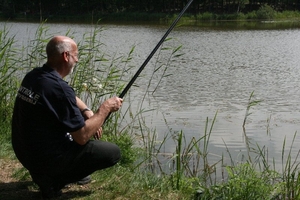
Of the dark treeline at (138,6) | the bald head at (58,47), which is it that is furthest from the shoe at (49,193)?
the dark treeline at (138,6)

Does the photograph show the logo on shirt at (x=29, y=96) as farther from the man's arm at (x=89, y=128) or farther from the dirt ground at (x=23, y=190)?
the dirt ground at (x=23, y=190)

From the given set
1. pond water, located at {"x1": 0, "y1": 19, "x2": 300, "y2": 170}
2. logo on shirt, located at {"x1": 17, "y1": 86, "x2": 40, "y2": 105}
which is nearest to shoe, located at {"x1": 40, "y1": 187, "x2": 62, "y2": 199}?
logo on shirt, located at {"x1": 17, "y1": 86, "x2": 40, "y2": 105}

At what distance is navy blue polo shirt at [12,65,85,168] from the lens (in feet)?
9.77

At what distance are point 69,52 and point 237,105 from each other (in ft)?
22.7

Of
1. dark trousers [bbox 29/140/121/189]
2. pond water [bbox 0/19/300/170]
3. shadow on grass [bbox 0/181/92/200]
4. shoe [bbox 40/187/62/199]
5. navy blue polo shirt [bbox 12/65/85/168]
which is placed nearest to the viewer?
navy blue polo shirt [bbox 12/65/85/168]

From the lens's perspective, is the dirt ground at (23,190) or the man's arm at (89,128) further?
the dirt ground at (23,190)

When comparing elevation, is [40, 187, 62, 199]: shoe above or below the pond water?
above

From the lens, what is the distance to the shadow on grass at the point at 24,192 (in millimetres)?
3457

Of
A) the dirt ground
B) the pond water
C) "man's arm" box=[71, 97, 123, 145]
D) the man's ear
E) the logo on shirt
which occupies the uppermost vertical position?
the man's ear

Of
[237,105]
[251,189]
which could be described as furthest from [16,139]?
[237,105]

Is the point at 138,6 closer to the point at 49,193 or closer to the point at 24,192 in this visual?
the point at 24,192

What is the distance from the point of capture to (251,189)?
3.68m

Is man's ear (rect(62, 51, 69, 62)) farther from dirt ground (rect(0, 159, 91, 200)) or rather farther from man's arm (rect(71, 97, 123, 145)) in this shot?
dirt ground (rect(0, 159, 91, 200))

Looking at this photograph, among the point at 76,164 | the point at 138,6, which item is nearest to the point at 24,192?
the point at 76,164
